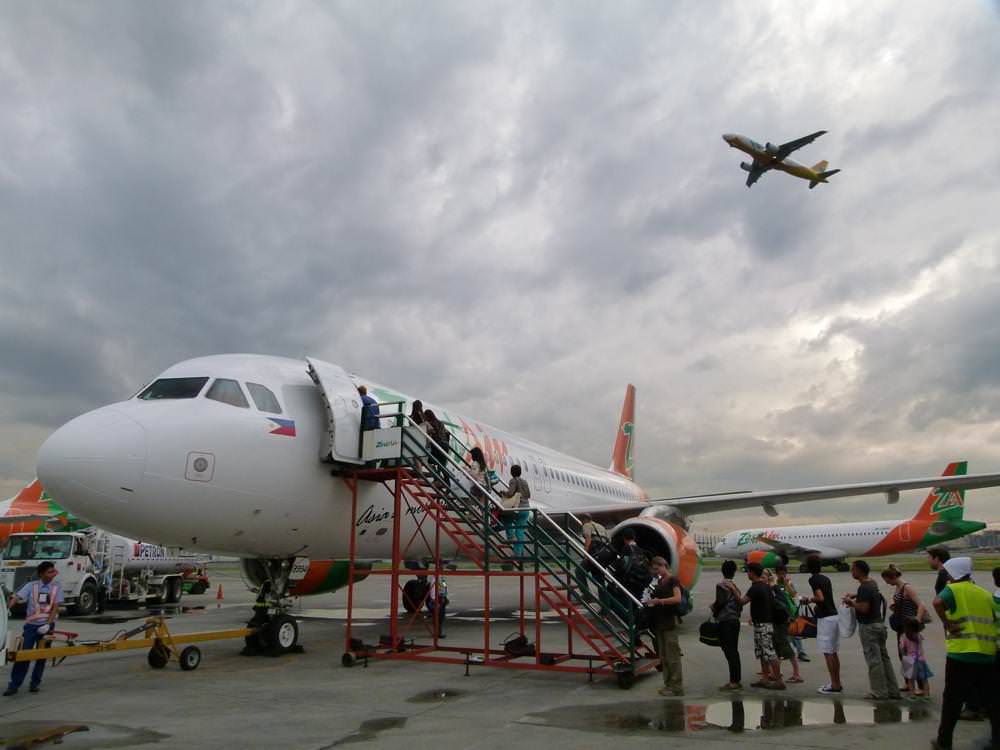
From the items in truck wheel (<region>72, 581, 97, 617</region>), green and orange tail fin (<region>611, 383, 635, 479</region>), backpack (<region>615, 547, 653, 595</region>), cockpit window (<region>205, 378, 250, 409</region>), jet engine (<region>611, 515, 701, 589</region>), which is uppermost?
green and orange tail fin (<region>611, 383, 635, 479</region>)

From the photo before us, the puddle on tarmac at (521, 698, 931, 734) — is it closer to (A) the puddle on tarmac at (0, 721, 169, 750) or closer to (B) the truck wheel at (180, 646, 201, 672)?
(A) the puddle on tarmac at (0, 721, 169, 750)

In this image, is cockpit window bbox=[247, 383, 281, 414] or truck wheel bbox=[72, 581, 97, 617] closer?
cockpit window bbox=[247, 383, 281, 414]

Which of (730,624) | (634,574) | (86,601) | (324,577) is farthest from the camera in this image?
(86,601)

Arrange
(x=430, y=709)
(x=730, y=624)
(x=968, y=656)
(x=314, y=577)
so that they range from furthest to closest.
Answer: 1. (x=314, y=577)
2. (x=730, y=624)
3. (x=430, y=709)
4. (x=968, y=656)

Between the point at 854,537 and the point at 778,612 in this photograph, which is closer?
the point at 778,612

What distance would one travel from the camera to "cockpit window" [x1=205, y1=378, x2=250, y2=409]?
29.6ft

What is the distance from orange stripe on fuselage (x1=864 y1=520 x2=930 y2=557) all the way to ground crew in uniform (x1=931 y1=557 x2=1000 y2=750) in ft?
131

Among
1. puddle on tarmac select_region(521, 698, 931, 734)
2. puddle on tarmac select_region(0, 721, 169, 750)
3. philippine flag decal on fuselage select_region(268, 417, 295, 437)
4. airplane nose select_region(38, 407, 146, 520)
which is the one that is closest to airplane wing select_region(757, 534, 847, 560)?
puddle on tarmac select_region(521, 698, 931, 734)

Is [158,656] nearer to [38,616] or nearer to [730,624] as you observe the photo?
[38,616]

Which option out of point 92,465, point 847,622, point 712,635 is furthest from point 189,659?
point 847,622

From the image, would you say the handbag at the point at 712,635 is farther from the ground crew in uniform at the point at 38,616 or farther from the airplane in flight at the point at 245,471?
the ground crew in uniform at the point at 38,616

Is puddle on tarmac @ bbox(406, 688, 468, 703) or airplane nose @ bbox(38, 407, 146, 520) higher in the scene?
airplane nose @ bbox(38, 407, 146, 520)

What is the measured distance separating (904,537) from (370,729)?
42654 millimetres

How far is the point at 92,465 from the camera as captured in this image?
7648 mm
